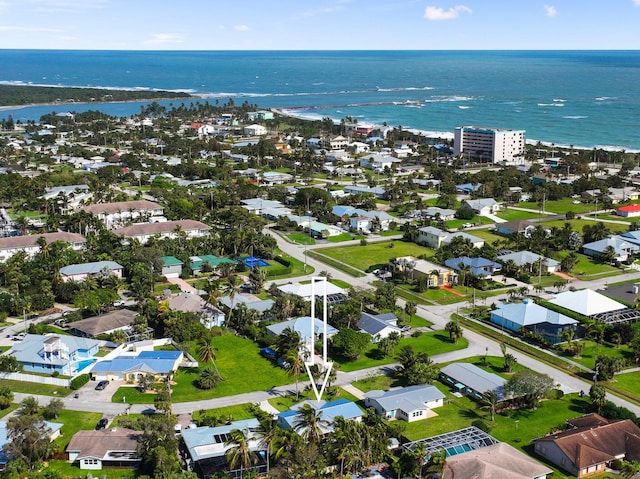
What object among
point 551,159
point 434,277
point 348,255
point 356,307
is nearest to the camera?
point 356,307

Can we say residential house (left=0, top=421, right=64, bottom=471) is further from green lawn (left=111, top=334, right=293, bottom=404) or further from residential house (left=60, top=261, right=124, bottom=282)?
residential house (left=60, top=261, right=124, bottom=282)

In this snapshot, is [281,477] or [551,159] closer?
[281,477]

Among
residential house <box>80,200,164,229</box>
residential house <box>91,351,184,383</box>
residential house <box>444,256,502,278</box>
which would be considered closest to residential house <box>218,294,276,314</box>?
residential house <box>91,351,184,383</box>

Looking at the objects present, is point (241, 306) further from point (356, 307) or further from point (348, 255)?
point (348, 255)

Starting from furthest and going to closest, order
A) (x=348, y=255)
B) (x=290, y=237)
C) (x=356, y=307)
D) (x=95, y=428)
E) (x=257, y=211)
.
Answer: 1. (x=257, y=211)
2. (x=290, y=237)
3. (x=348, y=255)
4. (x=356, y=307)
5. (x=95, y=428)

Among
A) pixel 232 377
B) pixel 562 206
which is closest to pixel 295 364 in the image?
pixel 232 377

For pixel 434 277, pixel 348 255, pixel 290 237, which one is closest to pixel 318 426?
pixel 434 277

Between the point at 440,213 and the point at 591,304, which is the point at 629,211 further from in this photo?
the point at 591,304
